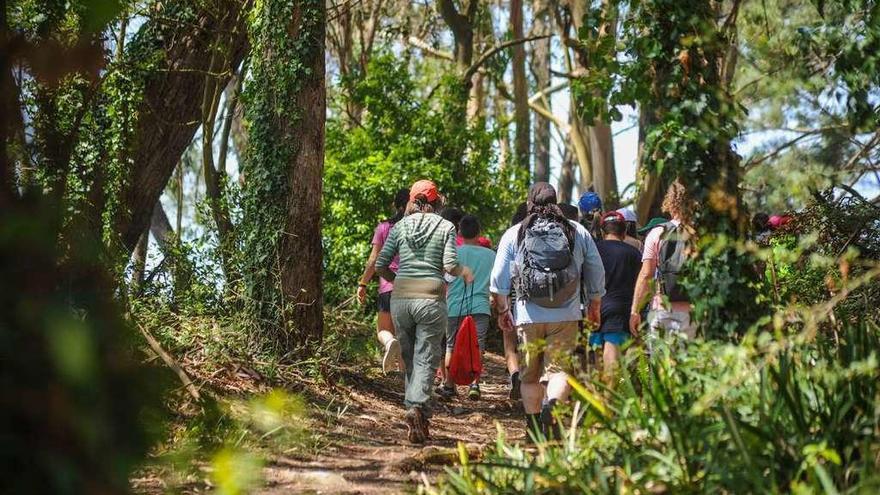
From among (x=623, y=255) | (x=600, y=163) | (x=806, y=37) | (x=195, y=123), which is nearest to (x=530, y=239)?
(x=623, y=255)

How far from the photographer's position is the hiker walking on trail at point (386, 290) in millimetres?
9984

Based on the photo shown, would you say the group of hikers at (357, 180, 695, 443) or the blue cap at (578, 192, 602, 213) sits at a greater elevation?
the blue cap at (578, 192, 602, 213)

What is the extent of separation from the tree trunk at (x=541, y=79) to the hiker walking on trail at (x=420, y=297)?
2017cm

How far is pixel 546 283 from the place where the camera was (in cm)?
757

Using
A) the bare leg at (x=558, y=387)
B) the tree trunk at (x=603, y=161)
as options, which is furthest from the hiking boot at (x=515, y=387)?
the tree trunk at (x=603, y=161)

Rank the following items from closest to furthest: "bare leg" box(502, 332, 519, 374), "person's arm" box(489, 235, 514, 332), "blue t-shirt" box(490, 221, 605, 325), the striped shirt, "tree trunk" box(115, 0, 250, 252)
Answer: "blue t-shirt" box(490, 221, 605, 325) < "person's arm" box(489, 235, 514, 332) < the striped shirt < "bare leg" box(502, 332, 519, 374) < "tree trunk" box(115, 0, 250, 252)

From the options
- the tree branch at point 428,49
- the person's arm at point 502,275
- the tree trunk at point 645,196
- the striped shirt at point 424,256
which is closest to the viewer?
the person's arm at point 502,275

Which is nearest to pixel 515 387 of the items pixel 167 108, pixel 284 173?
pixel 284 173

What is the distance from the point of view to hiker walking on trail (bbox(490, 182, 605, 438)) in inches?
298

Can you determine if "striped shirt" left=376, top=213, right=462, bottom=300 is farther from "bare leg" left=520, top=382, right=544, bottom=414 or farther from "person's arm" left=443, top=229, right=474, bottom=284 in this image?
"bare leg" left=520, top=382, right=544, bottom=414

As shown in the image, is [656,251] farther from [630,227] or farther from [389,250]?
[630,227]

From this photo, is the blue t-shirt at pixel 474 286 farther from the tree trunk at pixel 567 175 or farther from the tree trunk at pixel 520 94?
the tree trunk at pixel 567 175

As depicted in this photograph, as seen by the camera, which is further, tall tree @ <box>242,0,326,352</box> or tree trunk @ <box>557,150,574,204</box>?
tree trunk @ <box>557,150,574,204</box>

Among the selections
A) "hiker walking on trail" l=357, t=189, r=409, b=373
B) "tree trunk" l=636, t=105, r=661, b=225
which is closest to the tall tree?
"hiker walking on trail" l=357, t=189, r=409, b=373
